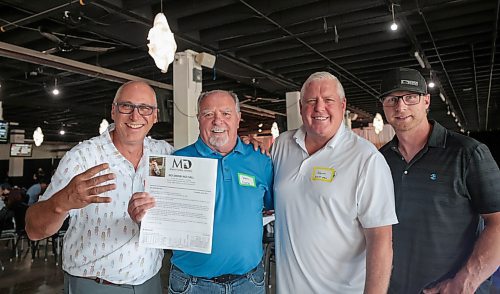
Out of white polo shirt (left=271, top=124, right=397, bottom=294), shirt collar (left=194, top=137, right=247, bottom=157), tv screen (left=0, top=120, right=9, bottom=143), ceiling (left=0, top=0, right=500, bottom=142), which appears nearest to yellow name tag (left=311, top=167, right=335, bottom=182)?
white polo shirt (left=271, top=124, right=397, bottom=294)

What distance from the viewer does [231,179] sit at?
168 cm

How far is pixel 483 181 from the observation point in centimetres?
152

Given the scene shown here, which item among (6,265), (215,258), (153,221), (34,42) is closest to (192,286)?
(215,258)

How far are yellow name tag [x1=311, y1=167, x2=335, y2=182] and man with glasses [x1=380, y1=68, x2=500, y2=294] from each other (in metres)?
0.37

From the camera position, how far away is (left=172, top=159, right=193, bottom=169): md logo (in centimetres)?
148

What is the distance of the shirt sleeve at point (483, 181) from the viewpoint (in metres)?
1.50

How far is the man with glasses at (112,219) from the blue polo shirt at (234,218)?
19cm

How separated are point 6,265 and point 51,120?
983cm

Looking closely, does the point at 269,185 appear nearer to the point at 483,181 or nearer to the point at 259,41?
the point at 483,181

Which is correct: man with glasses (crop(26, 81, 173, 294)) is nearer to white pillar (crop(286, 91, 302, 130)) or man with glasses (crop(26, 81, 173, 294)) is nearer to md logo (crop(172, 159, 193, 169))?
md logo (crop(172, 159, 193, 169))

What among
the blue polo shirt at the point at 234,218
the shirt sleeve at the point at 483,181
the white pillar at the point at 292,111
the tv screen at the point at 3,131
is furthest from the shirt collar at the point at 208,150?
the tv screen at the point at 3,131

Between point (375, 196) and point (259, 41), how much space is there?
5069 mm

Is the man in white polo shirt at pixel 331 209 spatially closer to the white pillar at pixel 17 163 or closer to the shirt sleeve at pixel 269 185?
the shirt sleeve at pixel 269 185

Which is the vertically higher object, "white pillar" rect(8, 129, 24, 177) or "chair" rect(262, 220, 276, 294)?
"white pillar" rect(8, 129, 24, 177)
